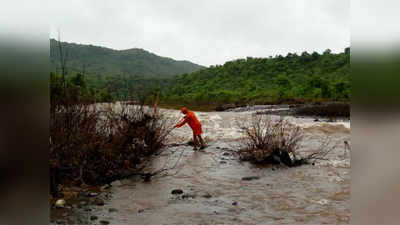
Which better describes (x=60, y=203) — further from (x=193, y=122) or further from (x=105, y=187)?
(x=193, y=122)

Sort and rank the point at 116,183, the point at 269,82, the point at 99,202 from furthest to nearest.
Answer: the point at 269,82
the point at 116,183
the point at 99,202

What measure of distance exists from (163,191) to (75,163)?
1.98 m

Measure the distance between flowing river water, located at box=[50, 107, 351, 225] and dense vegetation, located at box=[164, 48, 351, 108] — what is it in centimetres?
2665

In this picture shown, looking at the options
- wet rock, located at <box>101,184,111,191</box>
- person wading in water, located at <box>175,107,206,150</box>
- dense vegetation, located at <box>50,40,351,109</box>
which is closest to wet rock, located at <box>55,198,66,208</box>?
wet rock, located at <box>101,184,111,191</box>

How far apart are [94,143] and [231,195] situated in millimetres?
2653

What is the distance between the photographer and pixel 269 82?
49438mm

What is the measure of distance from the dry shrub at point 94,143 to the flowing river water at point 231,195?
432 mm

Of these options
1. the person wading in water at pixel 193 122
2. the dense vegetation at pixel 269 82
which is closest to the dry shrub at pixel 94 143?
the person wading in water at pixel 193 122

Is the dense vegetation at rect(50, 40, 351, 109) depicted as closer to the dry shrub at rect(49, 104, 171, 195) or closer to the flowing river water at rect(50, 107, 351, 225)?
the dry shrub at rect(49, 104, 171, 195)

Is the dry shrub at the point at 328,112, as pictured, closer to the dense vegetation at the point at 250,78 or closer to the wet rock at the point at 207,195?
the dense vegetation at the point at 250,78

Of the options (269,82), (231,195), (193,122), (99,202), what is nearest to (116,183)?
(99,202)

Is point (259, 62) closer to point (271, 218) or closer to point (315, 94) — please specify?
point (315, 94)

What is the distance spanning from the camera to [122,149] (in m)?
8.67

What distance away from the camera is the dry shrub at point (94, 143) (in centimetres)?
482
